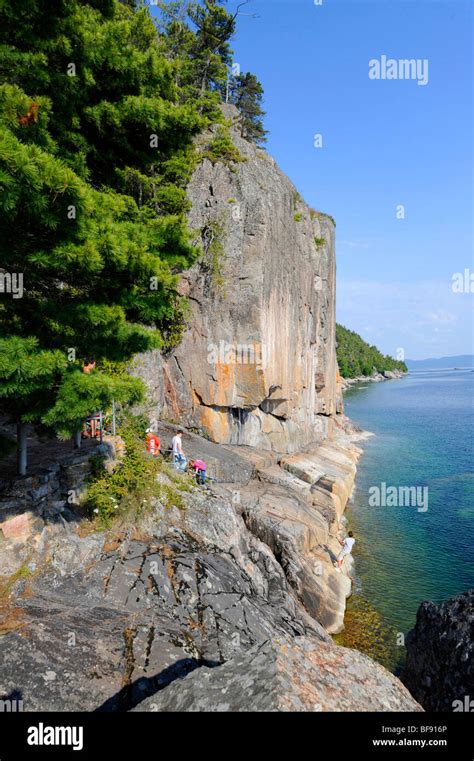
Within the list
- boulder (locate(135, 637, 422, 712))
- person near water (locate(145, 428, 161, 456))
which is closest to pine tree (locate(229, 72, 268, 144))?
person near water (locate(145, 428, 161, 456))

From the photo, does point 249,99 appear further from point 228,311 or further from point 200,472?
point 200,472

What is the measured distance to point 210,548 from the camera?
11438 millimetres

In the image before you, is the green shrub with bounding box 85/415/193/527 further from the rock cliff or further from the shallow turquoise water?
the shallow turquoise water

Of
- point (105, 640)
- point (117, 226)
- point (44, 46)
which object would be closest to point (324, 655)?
point (105, 640)

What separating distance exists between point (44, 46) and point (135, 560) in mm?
10662

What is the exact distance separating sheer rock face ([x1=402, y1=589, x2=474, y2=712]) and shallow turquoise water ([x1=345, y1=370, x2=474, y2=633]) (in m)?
6.28

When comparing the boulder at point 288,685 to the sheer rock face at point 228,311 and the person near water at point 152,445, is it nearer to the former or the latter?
the person near water at point 152,445

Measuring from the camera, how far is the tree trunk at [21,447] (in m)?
9.13

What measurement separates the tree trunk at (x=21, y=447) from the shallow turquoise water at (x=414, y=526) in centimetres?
1510

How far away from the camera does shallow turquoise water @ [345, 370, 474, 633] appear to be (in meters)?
18.2

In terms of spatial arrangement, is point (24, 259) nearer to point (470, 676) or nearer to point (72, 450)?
point (72, 450)
